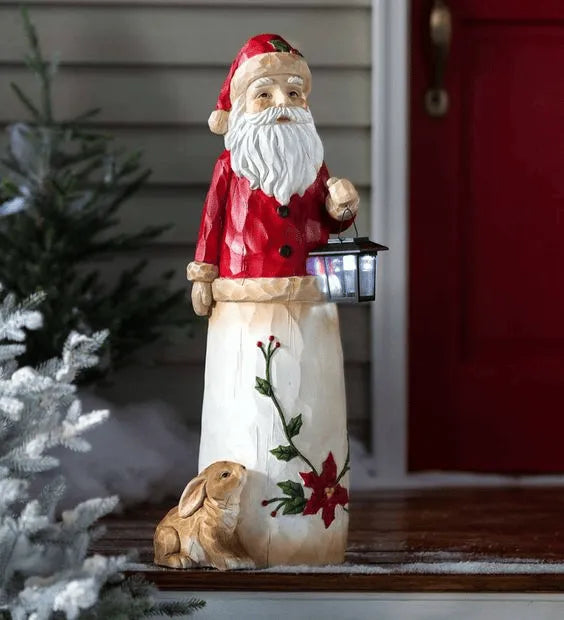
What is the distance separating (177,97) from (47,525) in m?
1.41

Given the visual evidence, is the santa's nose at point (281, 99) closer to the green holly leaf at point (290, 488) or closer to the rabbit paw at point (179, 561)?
the green holly leaf at point (290, 488)

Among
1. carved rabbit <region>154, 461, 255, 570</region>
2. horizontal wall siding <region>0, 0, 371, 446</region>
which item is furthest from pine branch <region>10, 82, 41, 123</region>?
carved rabbit <region>154, 461, 255, 570</region>

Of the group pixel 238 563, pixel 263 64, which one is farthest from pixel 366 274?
pixel 238 563

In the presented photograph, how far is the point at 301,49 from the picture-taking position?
96.6 inches

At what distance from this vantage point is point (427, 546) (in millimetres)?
1751

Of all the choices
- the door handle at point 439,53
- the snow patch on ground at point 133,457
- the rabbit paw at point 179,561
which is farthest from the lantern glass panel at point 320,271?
the door handle at point 439,53

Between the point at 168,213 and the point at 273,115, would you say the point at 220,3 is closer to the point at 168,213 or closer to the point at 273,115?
the point at 168,213

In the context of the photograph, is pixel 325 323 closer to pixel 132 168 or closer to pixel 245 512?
pixel 245 512

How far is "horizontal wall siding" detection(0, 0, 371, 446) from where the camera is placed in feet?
8.01

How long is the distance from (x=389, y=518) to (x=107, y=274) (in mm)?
Answer: 879

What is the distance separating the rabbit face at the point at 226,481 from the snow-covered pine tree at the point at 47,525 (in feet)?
0.60

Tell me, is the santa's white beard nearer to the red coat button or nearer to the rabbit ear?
the red coat button

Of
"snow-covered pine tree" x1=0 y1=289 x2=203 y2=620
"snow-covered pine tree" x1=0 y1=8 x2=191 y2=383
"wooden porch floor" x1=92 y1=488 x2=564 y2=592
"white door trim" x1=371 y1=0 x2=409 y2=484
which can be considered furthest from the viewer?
"white door trim" x1=371 y1=0 x2=409 y2=484

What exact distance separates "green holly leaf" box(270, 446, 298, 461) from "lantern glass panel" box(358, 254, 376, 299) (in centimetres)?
25
